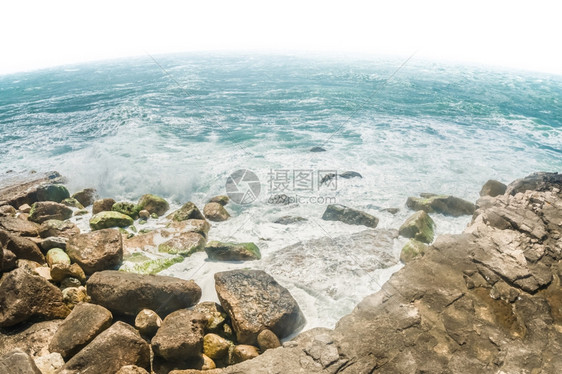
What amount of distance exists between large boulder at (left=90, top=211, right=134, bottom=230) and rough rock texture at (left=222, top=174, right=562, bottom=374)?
18.8 ft

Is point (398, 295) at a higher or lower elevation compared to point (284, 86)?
lower

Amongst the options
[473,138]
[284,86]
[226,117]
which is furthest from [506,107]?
[226,117]

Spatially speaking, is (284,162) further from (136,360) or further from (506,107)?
(506,107)

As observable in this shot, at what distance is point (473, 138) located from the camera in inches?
658

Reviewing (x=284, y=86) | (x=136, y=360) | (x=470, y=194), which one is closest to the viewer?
(x=136, y=360)

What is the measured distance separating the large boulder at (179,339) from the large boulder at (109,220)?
14.5 ft

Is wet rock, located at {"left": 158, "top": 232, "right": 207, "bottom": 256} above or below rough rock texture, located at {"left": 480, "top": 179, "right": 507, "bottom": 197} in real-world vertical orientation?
below

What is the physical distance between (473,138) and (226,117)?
50.5ft

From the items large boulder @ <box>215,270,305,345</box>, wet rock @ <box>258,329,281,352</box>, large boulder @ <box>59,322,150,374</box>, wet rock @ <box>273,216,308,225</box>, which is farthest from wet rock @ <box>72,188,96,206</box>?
wet rock @ <box>258,329,281,352</box>

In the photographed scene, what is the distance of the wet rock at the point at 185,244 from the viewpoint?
6439 millimetres

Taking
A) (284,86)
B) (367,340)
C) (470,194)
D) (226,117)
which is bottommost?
(470,194)

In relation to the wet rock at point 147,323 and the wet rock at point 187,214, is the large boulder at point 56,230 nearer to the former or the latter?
the wet rock at point 187,214

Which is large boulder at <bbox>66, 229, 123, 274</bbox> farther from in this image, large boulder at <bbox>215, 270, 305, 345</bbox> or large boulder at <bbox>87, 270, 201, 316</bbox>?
large boulder at <bbox>215, 270, 305, 345</bbox>

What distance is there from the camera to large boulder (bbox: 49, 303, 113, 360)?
11.7 ft
